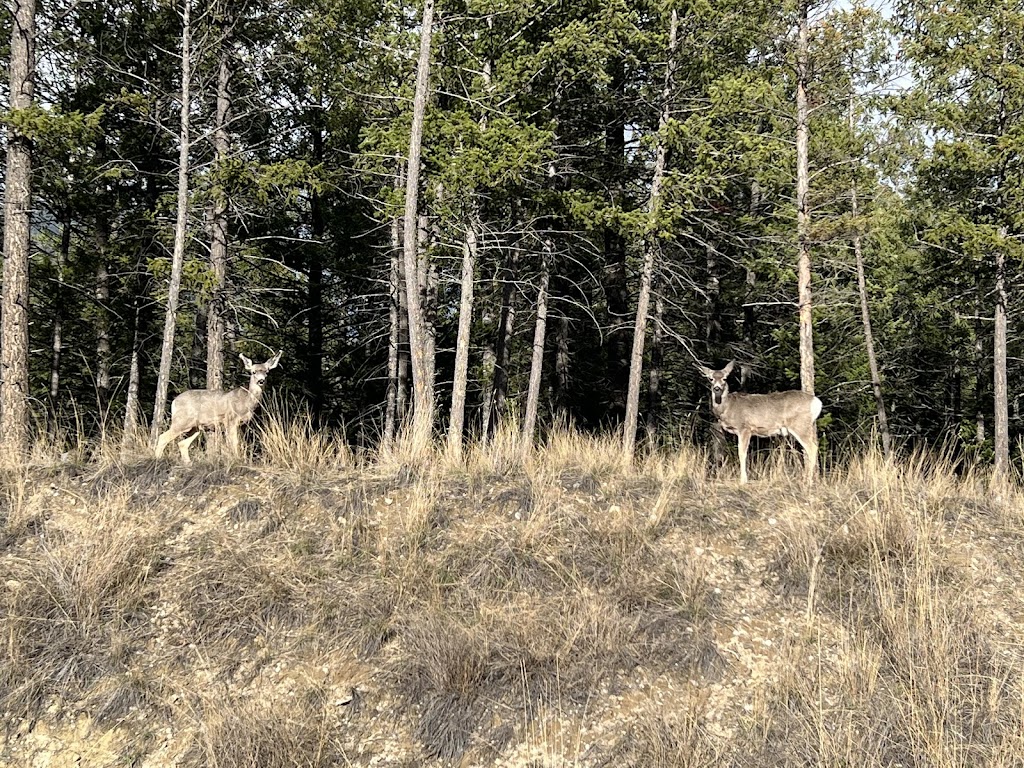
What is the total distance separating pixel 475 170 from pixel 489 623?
25.2 feet

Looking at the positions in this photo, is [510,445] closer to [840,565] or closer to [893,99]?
[840,565]

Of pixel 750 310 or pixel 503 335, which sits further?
pixel 750 310

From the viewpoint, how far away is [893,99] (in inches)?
512

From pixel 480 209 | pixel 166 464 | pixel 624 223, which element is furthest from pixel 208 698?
pixel 624 223

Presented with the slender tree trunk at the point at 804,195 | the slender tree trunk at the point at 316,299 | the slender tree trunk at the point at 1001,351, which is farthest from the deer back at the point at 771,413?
the slender tree trunk at the point at 316,299

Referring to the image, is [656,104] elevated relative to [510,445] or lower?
elevated

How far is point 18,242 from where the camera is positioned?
9.13m

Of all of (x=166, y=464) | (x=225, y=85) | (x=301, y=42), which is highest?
(x=301, y=42)

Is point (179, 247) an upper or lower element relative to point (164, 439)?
upper

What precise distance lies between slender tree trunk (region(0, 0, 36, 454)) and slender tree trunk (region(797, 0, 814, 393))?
44.4ft

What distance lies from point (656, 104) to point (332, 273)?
1030 centimetres

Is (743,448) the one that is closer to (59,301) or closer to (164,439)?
(164,439)

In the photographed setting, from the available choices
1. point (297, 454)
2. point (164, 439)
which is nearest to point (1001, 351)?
point (297, 454)

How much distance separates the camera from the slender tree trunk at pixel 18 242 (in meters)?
8.92
